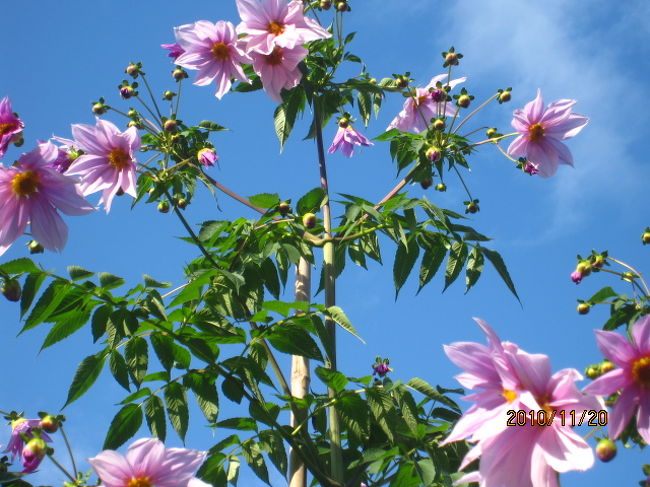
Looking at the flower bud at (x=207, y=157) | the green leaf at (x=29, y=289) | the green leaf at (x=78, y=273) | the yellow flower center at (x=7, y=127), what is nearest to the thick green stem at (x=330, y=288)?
the flower bud at (x=207, y=157)

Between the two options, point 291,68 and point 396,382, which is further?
point 291,68

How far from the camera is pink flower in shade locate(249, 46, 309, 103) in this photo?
2514mm

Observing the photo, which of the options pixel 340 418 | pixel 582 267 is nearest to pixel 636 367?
pixel 582 267

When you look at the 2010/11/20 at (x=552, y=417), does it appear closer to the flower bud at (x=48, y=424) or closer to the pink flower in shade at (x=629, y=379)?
the pink flower in shade at (x=629, y=379)

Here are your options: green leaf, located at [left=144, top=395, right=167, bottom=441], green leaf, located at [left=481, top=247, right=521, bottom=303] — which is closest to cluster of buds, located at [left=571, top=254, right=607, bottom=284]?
green leaf, located at [left=481, top=247, right=521, bottom=303]

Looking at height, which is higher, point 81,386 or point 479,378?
point 81,386

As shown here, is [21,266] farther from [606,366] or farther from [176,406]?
[606,366]

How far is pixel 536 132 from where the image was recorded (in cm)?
272

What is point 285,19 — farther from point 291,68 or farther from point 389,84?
point 389,84

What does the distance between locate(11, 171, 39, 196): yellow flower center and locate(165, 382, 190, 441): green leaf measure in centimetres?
64

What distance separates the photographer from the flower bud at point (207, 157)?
2701 mm

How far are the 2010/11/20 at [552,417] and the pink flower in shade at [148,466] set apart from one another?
68 centimetres

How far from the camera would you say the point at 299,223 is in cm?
248

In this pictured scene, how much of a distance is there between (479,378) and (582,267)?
2.41 feet
